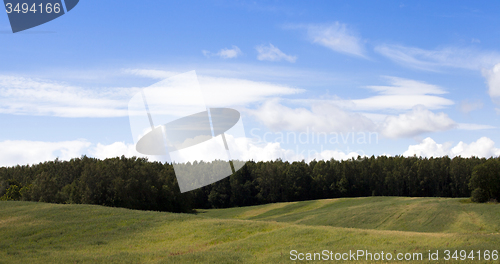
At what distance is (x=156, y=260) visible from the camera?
68.5 feet

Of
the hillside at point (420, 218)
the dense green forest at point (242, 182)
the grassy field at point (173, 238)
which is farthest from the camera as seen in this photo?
the dense green forest at point (242, 182)

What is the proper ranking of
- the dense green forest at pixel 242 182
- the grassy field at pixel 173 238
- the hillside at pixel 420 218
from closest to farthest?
the grassy field at pixel 173 238 → the hillside at pixel 420 218 → the dense green forest at pixel 242 182

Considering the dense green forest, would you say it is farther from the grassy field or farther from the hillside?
the grassy field

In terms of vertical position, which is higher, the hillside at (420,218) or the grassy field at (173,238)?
the grassy field at (173,238)

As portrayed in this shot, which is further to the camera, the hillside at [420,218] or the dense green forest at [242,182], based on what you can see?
the dense green forest at [242,182]

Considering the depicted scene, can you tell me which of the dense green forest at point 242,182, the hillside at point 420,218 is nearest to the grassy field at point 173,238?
the hillside at point 420,218

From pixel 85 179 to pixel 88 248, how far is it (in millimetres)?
63475

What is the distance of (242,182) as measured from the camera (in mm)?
135125

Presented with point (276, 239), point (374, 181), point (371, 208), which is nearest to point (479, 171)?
point (371, 208)

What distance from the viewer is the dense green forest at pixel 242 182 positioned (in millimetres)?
85250

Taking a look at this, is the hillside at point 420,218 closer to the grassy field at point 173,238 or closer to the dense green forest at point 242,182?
the grassy field at point 173,238

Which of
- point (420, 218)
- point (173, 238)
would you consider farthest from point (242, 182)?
point (173, 238)

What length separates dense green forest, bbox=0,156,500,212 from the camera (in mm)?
85250

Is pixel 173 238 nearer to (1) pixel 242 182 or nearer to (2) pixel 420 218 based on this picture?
(2) pixel 420 218
